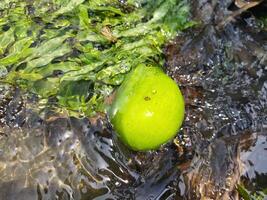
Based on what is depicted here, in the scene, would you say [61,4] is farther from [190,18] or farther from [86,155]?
[86,155]

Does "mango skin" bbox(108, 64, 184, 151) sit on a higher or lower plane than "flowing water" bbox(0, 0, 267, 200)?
higher

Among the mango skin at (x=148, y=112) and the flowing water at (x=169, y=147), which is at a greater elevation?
the mango skin at (x=148, y=112)

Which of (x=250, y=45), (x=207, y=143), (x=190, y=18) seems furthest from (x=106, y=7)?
(x=207, y=143)

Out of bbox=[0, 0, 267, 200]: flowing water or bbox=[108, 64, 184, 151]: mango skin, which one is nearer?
bbox=[108, 64, 184, 151]: mango skin

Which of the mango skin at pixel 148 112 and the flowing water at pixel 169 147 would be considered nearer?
the mango skin at pixel 148 112
